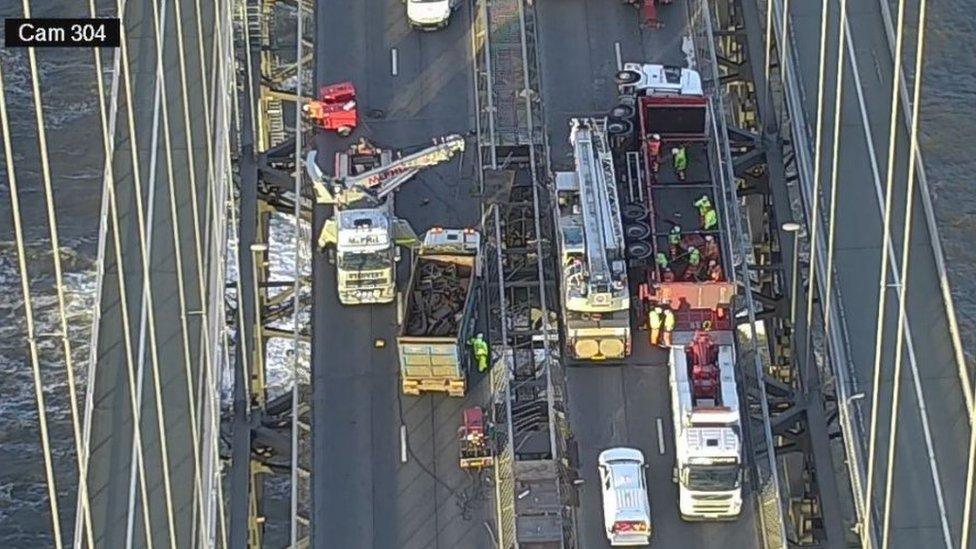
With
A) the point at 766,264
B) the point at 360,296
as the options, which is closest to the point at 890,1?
the point at 766,264

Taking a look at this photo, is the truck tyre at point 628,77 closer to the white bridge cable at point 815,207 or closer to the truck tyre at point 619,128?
the truck tyre at point 619,128

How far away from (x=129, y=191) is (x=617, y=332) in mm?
12813

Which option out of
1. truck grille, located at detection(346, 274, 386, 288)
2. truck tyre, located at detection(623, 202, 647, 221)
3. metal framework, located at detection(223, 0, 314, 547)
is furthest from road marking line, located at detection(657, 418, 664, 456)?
metal framework, located at detection(223, 0, 314, 547)

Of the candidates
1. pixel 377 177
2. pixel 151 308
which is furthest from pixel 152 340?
pixel 377 177

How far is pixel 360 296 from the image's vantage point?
175 feet

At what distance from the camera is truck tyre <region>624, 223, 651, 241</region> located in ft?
172

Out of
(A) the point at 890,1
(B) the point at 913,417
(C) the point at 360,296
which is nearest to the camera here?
(B) the point at 913,417

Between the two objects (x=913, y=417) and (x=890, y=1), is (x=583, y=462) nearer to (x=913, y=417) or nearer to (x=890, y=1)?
(x=913, y=417)

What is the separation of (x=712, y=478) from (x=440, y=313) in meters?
8.56

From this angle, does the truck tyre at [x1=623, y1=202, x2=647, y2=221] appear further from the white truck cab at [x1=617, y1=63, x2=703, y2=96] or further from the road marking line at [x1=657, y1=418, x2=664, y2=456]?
the road marking line at [x1=657, y1=418, x2=664, y2=456]

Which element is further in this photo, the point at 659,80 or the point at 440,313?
the point at 659,80

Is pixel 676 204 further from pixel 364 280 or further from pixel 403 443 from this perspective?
pixel 403 443

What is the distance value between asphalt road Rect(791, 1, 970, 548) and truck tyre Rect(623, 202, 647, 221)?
4.78 metres

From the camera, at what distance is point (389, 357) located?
172ft
